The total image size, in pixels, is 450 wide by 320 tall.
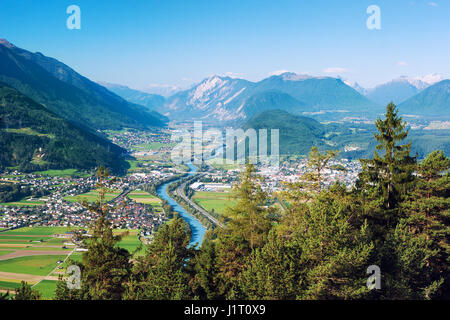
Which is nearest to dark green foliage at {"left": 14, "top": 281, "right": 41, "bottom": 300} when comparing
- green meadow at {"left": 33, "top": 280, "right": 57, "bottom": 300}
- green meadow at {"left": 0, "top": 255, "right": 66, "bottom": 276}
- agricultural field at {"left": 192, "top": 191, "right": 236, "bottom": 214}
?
green meadow at {"left": 33, "top": 280, "right": 57, "bottom": 300}

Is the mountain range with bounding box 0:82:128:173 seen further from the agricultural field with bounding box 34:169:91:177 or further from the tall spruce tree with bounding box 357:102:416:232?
the tall spruce tree with bounding box 357:102:416:232

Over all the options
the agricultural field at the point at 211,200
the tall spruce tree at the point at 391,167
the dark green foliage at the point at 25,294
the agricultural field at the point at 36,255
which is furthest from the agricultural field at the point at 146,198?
the dark green foliage at the point at 25,294

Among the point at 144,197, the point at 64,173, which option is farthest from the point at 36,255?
the point at 64,173

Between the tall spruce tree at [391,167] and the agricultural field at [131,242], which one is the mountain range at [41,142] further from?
the tall spruce tree at [391,167]

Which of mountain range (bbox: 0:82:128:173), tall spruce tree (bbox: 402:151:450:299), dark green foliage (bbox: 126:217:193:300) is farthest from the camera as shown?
mountain range (bbox: 0:82:128:173)

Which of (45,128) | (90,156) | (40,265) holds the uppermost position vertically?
(45,128)

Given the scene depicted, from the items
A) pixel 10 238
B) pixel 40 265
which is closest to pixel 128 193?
pixel 10 238

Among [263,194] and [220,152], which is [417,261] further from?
[220,152]
